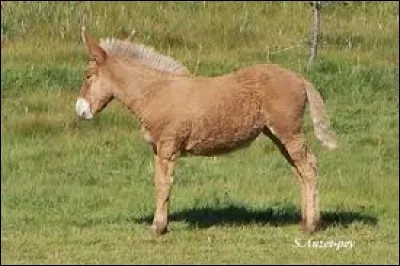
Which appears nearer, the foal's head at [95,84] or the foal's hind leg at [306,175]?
the foal's hind leg at [306,175]

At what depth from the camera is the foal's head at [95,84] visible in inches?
388

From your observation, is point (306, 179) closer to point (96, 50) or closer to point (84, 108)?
point (84, 108)

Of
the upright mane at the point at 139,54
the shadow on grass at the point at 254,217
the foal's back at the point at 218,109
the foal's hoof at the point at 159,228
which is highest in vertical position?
the upright mane at the point at 139,54

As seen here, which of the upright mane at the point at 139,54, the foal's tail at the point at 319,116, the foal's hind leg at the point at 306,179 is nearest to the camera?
the foal's hind leg at the point at 306,179

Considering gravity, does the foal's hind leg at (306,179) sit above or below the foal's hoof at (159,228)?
above

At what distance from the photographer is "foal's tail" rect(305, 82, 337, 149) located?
32.2 feet

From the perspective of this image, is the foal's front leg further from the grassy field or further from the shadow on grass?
the shadow on grass

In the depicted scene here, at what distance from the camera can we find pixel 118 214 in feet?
35.3

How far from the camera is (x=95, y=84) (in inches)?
391

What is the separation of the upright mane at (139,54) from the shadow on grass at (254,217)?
153 centimetres

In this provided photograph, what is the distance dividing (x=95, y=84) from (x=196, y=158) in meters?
3.54

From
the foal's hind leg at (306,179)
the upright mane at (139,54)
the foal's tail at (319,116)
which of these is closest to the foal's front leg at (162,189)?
the upright mane at (139,54)

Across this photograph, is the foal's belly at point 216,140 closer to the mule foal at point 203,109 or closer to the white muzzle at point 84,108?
the mule foal at point 203,109

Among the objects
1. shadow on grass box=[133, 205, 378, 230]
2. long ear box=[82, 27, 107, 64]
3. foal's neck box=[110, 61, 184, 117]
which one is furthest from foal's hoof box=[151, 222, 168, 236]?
long ear box=[82, 27, 107, 64]
